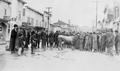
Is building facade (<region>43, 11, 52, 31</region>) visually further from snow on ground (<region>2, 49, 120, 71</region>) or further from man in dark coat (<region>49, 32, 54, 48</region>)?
snow on ground (<region>2, 49, 120, 71</region>)

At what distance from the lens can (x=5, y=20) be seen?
223 cm

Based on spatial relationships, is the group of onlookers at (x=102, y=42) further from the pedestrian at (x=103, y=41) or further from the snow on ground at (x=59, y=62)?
the snow on ground at (x=59, y=62)

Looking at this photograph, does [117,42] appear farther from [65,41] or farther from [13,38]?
[13,38]

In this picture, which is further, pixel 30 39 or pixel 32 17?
pixel 30 39

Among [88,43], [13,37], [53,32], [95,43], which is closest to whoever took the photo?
[13,37]

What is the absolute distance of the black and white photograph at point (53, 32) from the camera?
7.38 feet

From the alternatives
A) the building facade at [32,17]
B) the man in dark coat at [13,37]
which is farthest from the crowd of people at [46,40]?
the building facade at [32,17]

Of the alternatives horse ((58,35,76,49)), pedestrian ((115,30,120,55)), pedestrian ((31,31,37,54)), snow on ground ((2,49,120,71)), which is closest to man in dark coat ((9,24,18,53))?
snow on ground ((2,49,120,71))

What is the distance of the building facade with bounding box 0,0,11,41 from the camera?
2.22m

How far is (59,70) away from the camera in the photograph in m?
2.14

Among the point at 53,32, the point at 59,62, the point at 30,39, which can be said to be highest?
the point at 53,32

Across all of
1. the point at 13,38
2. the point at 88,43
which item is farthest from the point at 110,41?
the point at 13,38

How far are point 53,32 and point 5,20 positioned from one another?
714mm

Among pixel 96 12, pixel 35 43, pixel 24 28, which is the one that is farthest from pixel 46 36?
pixel 96 12
